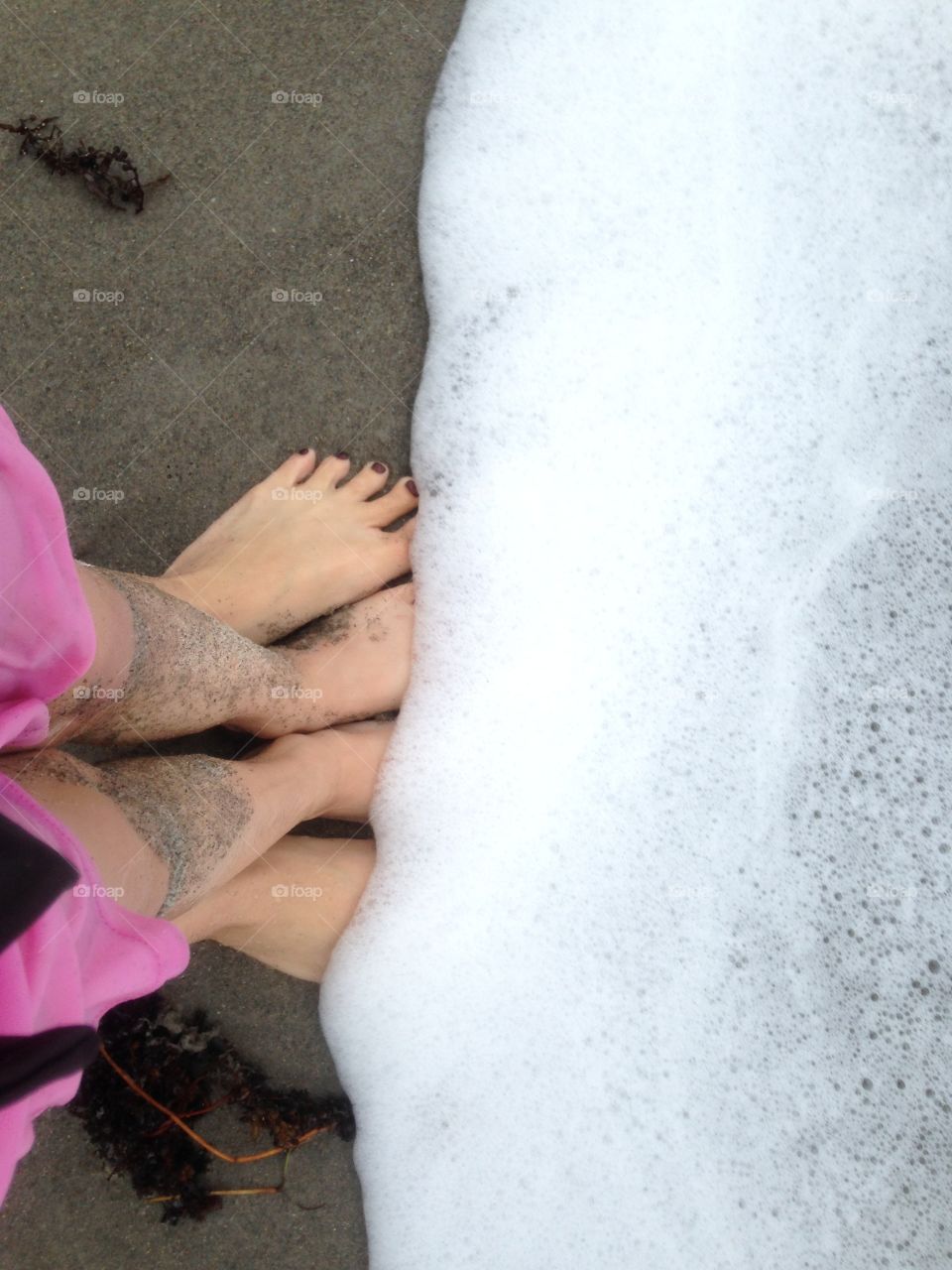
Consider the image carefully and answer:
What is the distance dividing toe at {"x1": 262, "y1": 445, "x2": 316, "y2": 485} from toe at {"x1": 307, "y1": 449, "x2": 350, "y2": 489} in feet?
0.06

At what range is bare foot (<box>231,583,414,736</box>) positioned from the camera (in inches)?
55.0

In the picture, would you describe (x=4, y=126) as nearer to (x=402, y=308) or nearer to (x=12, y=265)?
(x=12, y=265)

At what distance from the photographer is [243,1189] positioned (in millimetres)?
1396

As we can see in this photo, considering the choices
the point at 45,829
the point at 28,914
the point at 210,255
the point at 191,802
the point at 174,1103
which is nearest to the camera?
the point at 28,914

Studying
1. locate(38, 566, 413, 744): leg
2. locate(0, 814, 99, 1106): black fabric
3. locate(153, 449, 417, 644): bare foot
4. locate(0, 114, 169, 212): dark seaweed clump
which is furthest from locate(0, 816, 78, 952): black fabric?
locate(0, 114, 169, 212): dark seaweed clump

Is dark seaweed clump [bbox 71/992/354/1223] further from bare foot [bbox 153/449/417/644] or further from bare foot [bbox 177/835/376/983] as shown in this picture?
bare foot [bbox 153/449/417/644]

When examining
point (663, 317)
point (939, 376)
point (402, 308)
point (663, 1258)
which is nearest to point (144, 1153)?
point (663, 1258)

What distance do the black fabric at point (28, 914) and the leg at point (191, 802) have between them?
0.58 ft

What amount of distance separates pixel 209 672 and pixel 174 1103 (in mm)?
643

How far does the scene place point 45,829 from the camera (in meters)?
0.87

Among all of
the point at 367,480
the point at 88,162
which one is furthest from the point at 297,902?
the point at 88,162

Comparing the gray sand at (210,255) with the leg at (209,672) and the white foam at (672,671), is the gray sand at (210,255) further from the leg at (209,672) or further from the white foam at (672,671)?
the leg at (209,672)

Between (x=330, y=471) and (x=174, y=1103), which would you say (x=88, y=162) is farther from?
(x=174, y=1103)

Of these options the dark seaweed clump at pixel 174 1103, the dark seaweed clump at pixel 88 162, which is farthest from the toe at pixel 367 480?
the dark seaweed clump at pixel 174 1103
